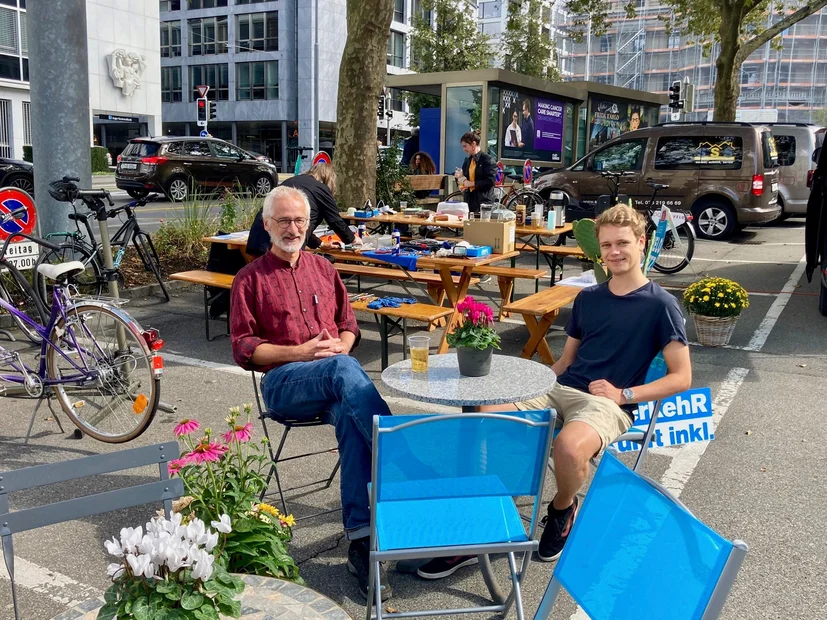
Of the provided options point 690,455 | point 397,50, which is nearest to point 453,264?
point 690,455

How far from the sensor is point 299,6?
49094mm

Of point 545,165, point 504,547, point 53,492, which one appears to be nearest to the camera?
point 504,547

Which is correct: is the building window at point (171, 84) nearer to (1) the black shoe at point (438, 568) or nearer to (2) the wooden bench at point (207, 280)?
(2) the wooden bench at point (207, 280)

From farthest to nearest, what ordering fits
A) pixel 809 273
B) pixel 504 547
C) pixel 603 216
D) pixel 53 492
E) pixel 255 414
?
1. pixel 809 273
2. pixel 255 414
3. pixel 53 492
4. pixel 603 216
5. pixel 504 547

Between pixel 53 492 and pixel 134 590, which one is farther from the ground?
pixel 134 590

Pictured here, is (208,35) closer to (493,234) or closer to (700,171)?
(700,171)

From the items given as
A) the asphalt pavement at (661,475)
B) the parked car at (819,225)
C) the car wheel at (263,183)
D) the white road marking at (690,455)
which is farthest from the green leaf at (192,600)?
the car wheel at (263,183)

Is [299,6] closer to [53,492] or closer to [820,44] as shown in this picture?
[820,44]

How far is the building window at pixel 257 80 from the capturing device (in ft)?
165

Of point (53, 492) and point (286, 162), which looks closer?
point (53, 492)

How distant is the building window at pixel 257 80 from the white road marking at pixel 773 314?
4331 centimetres


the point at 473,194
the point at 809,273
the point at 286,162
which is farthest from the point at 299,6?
the point at 809,273

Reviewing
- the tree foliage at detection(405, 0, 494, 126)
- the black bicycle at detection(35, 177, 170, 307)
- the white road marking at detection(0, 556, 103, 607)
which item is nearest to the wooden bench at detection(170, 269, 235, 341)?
the black bicycle at detection(35, 177, 170, 307)

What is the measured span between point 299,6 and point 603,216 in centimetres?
4938
